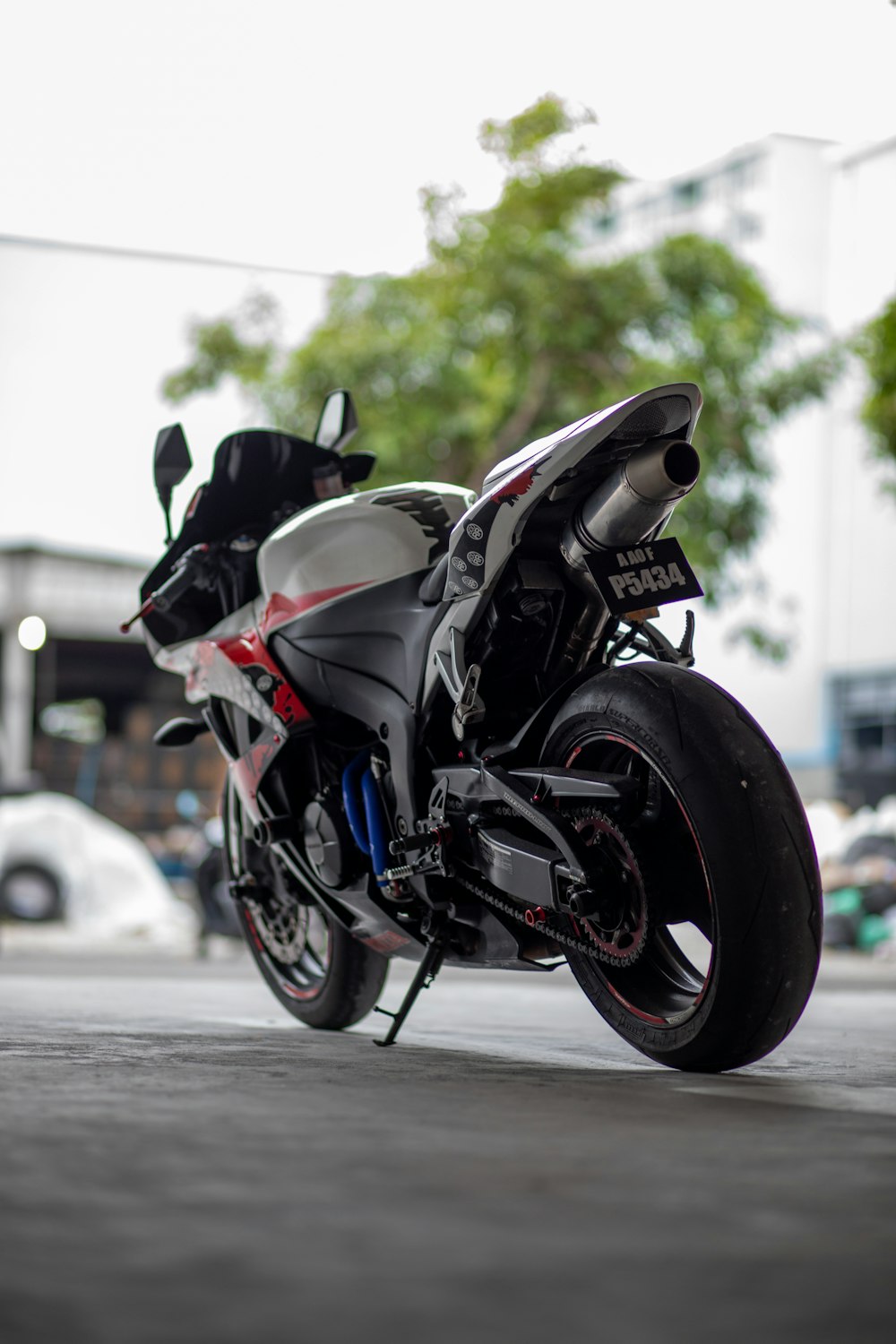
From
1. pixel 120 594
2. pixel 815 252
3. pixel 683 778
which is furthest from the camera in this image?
pixel 815 252

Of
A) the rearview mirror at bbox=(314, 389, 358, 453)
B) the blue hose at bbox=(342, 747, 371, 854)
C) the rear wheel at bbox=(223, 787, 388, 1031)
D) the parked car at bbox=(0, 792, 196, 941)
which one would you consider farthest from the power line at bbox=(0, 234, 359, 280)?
the blue hose at bbox=(342, 747, 371, 854)

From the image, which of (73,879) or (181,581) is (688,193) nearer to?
(73,879)

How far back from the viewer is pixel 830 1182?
1937 mm

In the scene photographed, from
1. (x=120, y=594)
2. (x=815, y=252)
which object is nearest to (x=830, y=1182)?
(x=120, y=594)

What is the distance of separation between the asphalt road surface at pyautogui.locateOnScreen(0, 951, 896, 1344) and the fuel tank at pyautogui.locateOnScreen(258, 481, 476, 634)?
1064mm

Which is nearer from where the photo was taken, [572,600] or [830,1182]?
[830,1182]

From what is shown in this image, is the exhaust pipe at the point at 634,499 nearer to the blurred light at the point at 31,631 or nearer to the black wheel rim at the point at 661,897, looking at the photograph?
the black wheel rim at the point at 661,897

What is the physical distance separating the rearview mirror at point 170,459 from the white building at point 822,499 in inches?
1474

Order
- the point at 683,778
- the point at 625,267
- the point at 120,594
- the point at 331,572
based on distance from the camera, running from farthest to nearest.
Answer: the point at 120,594 < the point at 625,267 < the point at 331,572 < the point at 683,778

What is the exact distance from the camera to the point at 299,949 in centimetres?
436

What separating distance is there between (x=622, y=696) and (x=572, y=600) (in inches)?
15.5

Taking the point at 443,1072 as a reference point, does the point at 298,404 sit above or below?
above

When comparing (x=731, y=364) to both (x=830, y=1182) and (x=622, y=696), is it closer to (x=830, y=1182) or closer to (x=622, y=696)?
(x=622, y=696)

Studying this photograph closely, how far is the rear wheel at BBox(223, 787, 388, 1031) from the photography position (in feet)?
13.5
